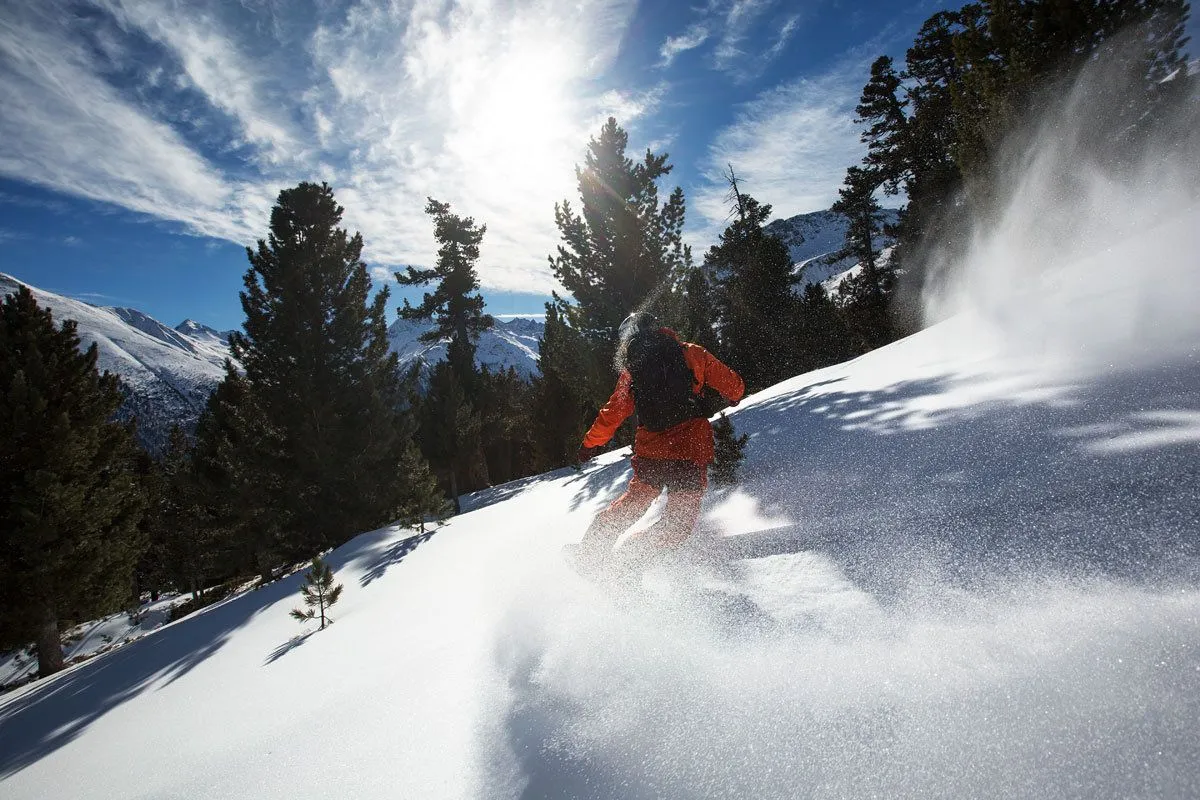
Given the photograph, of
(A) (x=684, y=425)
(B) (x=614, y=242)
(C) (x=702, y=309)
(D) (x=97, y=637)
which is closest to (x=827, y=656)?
(A) (x=684, y=425)

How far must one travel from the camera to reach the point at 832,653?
2.00 meters

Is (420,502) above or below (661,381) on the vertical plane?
below

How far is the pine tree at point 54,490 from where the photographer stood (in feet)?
41.6

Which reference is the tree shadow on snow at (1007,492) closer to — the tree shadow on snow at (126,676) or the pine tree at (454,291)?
the tree shadow on snow at (126,676)

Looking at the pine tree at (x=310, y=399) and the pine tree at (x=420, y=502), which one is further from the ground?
the pine tree at (x=310, y=399)

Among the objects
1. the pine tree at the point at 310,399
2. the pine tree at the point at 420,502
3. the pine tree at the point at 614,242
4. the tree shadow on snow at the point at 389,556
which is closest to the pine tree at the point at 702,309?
the pine tree at the point at 614,242

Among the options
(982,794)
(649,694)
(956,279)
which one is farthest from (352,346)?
(956,279)

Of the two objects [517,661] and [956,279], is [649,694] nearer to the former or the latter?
[517,661]

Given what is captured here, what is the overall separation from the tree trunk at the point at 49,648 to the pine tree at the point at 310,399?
16.3 ft

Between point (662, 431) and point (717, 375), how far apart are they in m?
0.67

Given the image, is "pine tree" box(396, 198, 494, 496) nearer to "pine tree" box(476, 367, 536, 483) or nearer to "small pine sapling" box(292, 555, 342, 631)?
"pine tree" box(476, 367, 536, 483)

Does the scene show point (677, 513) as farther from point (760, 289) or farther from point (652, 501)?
point (760, 289)

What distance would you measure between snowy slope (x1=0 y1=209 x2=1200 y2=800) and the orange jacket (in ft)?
2.46

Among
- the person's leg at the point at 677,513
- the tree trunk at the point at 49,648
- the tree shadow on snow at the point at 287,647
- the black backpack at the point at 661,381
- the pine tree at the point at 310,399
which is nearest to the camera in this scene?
the person's leg at the point at 677,513
